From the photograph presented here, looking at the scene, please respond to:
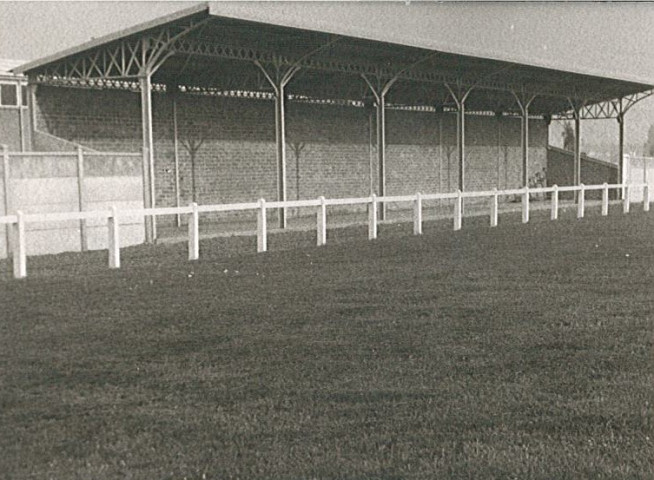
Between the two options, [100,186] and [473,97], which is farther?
[473,97]

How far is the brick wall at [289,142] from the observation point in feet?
74.3

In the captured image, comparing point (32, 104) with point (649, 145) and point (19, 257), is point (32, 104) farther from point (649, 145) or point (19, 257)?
point (649, 145)

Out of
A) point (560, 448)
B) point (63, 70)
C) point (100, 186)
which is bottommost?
point (560, 448)

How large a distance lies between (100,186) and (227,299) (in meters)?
7.80

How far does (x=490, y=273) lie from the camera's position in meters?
10.9

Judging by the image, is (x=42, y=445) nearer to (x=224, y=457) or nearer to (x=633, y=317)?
(x=224, y=457)

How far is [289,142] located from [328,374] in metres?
22.7

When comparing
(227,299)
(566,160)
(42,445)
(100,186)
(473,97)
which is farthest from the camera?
(566,160)

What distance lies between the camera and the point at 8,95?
843 inches

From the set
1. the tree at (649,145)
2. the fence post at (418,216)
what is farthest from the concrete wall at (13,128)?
the tree at (649,145)

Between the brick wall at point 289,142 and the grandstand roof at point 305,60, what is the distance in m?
0.88

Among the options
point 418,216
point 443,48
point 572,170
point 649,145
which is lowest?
point 418,216

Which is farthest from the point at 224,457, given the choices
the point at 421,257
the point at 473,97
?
the point at 473,97

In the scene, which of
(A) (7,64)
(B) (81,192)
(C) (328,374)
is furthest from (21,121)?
(C) (328,374)
